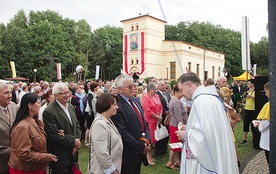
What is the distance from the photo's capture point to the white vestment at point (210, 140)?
237cm

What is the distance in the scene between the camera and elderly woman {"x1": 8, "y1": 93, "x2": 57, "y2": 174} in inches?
120

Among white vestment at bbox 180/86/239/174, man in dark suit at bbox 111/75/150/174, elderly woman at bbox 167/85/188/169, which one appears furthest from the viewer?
elderly woman at bbox 167/85/188/169

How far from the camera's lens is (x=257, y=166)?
593 centimetres

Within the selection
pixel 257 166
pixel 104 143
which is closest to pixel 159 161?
pixel 257 166

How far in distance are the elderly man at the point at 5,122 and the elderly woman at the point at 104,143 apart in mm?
1121

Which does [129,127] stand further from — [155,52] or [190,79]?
[155,52]

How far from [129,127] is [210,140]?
157 centimetres

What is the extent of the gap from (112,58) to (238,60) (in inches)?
1171

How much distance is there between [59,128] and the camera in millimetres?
3723

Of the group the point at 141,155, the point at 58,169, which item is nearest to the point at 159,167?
the point at 141,155

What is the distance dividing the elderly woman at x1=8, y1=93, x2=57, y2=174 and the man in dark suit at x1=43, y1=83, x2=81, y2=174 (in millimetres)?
241

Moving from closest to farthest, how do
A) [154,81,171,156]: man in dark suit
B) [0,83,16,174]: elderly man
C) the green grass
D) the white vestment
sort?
the white vestment, [0,83,16,174]: elderly man, the green grass, [154,81,171,156]: man in dark suit

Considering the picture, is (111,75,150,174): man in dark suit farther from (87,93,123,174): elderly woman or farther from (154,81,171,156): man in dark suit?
(154,81,171,156): man in dark suit

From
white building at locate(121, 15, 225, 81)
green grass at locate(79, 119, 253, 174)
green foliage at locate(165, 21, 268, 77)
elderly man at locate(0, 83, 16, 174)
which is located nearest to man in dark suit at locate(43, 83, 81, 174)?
elderly man at locate(0, 83, 16, 174)
